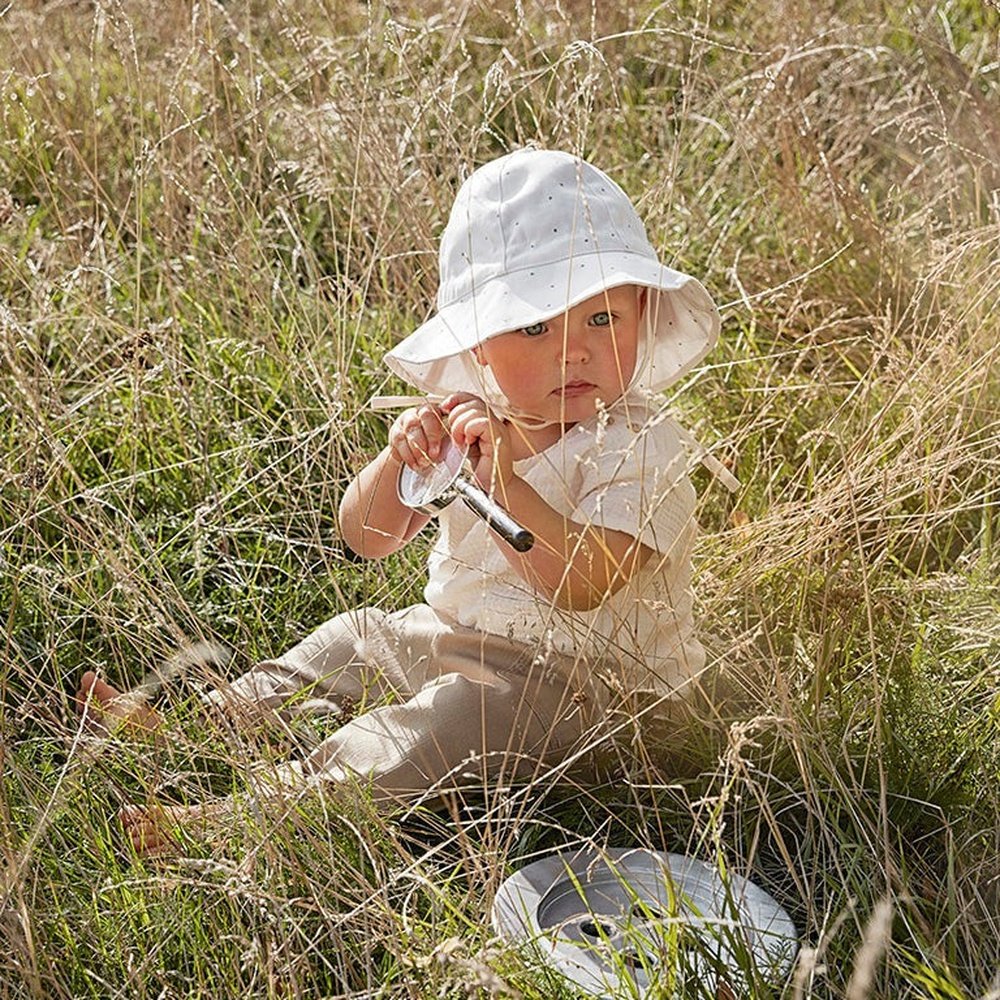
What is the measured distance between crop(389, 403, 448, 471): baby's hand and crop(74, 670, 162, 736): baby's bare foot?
0.50 meters

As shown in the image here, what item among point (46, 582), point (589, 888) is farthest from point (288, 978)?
point (46, 582)

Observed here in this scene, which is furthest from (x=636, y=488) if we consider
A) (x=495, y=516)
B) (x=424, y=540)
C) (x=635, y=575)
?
(x=424, y=540)

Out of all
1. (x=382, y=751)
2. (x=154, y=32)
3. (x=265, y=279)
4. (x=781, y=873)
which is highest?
(x=154, y=32)

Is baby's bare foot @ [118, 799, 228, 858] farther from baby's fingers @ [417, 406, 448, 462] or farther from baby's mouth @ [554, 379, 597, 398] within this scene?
baby's mouth @ [554, 379, 597, 398]

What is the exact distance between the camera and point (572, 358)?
214cm

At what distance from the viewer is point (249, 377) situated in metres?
2.93

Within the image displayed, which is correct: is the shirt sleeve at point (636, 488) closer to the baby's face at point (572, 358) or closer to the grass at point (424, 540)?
the baby's face at point (572, 358)

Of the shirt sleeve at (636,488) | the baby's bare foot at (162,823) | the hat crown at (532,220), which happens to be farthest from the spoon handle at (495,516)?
the baby's bare foot at (162,823)

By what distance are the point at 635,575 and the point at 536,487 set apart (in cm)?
19

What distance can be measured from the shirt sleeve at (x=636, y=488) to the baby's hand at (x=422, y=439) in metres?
0.20

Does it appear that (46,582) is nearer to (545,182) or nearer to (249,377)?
(249,377)

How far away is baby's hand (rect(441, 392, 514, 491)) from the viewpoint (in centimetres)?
205

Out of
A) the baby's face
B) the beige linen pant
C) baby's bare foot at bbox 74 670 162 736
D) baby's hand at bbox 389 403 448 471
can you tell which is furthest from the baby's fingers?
baby's bare foot at bbox 74 670 162 736

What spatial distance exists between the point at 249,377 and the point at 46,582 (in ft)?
1.90
